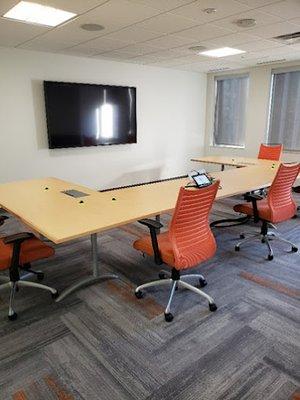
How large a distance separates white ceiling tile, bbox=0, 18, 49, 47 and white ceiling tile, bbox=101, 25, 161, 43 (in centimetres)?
87

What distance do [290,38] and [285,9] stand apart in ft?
4.27

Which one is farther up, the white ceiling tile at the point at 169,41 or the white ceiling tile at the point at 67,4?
the white ceiling tile at the point at 169,41

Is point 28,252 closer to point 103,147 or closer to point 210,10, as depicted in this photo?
point 210,10

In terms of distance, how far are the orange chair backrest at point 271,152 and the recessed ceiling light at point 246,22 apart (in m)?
2.53

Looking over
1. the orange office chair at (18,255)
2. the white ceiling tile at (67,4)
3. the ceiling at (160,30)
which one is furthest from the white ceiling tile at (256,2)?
the orange office chair at (18,255)

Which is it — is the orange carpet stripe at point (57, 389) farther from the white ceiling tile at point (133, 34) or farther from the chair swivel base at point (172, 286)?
the white ceiling tile at point (133, 34)

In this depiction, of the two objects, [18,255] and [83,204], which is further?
[83,204]

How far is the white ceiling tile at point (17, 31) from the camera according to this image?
11.7 feet

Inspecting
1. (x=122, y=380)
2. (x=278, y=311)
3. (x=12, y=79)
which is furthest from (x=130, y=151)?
(x=122, y=380)

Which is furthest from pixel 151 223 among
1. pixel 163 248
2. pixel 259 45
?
pixel 259 45

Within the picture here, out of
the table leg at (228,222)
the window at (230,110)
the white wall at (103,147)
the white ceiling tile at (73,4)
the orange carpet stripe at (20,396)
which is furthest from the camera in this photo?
the window at (230,110)

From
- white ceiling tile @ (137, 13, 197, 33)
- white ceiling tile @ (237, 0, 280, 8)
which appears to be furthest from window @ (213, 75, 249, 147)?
white ceiling tile @ (237, 0, 280, 8)

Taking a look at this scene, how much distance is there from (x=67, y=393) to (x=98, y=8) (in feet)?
10.6

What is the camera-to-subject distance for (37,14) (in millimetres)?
3277
